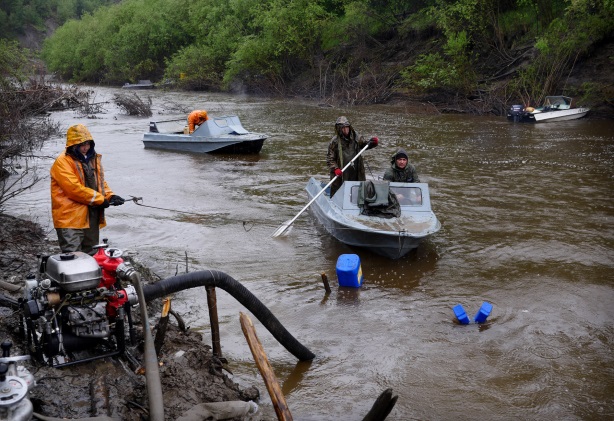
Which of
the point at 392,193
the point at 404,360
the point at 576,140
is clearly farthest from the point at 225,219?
the point at 576,140

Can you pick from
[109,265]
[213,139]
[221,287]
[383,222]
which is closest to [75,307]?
[109,265]

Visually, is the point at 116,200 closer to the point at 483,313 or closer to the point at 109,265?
the point at 109,265

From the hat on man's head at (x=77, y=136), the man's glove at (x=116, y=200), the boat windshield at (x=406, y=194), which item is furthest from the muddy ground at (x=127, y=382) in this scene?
the boat windshield at (x=406, y=194)

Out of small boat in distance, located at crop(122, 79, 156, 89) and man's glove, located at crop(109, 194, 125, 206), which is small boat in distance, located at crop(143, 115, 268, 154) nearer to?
man's glove, located at crop(109, 194, 125, 206)

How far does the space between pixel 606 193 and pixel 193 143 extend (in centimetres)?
1235

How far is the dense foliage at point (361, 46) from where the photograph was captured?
96.4ft

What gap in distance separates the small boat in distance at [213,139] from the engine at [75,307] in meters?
15.1

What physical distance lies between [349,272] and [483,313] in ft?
6.52

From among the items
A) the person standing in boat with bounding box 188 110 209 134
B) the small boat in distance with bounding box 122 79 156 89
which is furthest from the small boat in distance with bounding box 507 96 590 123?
the small boat in distance with bounding box 122 79 156 89

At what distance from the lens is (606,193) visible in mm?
14766

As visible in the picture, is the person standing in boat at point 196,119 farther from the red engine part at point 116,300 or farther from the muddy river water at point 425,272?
the red engine part at point 116,300

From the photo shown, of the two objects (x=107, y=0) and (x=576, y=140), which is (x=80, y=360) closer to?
(x=576, y=140)

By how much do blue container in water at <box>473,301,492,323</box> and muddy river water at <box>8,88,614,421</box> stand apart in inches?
4.8

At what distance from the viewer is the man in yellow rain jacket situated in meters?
7.00
